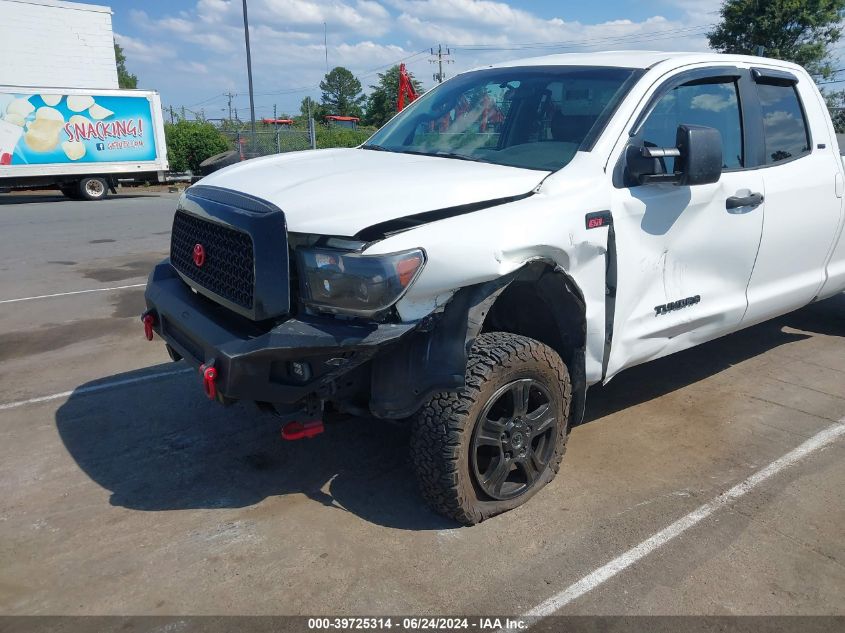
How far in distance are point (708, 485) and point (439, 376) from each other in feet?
5.69

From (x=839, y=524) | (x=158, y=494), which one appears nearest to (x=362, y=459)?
(x=158, y=494)

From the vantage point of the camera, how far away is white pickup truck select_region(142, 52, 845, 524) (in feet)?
9.33

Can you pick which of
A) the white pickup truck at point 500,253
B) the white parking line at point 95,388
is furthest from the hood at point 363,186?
the white parking line at point 95,388

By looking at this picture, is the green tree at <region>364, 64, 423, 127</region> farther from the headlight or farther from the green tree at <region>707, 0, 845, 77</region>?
the headlight

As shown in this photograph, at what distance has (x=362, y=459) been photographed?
394 centimetres

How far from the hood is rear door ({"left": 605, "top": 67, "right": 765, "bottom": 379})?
63 centimetres

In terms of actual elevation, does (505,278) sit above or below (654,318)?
above

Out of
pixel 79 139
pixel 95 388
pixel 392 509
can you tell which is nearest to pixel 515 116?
pixel 392 509

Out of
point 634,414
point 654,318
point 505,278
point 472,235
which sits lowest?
point 634,414

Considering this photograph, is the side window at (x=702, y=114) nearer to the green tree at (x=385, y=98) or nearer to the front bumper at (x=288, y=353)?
the front bumper at (x=288, y=353)

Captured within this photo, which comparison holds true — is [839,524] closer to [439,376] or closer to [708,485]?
[708,485]

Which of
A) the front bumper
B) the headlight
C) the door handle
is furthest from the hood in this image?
the door handle

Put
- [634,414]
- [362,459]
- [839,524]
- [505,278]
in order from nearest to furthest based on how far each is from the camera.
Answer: [505,278] → [839,524] → [362,459] → [634,414]

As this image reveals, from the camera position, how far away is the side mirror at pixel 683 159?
3412 millimetres
